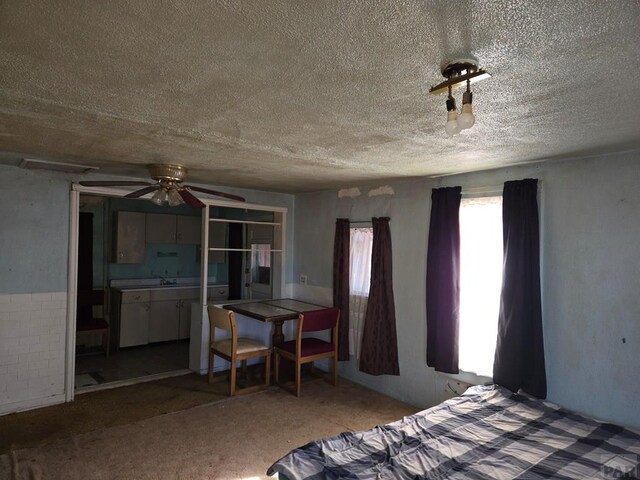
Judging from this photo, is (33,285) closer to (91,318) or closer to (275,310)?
(91,318)

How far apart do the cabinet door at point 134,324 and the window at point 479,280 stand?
4.18 metres

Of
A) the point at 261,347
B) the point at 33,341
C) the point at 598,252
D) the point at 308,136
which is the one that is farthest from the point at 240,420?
the point at 598,252

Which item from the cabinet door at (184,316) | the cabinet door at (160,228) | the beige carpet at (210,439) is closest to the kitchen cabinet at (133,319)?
the cabinet door at (184,316)

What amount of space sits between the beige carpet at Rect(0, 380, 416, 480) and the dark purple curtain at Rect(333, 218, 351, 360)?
586 mm

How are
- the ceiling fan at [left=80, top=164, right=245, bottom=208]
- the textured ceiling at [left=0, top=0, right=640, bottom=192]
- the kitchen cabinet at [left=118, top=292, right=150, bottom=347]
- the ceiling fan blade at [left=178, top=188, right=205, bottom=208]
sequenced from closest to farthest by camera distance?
the textured ceiling at [left=0, top=0, right=640, bottom=192], the ceiling fan at [left=80, top=164, right=245, bottom=208], the ceiling fan blade at [left=178, top=188, right=205, bottom=208], the kitchen cabinet at [left=118, top=292, right=150, bottom=347]

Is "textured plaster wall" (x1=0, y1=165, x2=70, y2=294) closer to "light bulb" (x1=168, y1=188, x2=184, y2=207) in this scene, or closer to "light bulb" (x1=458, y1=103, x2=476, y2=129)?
"light bulb" (x1=168, y1=188, x2=184, y2=207)

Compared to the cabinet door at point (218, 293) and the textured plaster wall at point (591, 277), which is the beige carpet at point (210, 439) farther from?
the cabinet door at point (218, 293)

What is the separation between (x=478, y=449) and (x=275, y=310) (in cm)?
260

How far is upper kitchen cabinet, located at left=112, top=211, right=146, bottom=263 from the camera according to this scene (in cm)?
539

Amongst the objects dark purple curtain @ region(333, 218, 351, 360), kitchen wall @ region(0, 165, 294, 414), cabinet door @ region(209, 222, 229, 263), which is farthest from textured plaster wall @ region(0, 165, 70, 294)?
dark purple curtain @ region(333, 218, 351, 360)

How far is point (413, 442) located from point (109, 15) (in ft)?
7.74

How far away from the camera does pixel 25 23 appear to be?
3.71ft

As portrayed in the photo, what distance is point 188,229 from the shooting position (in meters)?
5.99


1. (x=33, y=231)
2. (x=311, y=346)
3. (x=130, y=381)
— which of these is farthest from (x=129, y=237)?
(x=311, y=346)
